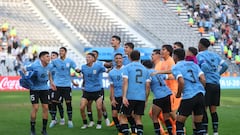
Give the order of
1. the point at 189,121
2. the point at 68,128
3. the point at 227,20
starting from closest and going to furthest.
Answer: the point at 68,128, the point at 189,121, the point at 227,20

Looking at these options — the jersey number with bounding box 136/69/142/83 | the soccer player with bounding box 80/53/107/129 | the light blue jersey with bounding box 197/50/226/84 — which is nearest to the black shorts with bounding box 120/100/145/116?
the jersey number with bounding box 136/69/142/83

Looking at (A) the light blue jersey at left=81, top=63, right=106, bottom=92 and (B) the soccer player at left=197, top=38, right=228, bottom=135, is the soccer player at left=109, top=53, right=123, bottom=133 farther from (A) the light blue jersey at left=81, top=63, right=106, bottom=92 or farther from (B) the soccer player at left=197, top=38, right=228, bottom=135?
(B) the soccer player at left=197, top=38, right=228, bottom=135

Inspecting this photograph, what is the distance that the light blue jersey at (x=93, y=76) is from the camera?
17984mm

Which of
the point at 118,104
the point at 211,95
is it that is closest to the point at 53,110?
the point at 118,104

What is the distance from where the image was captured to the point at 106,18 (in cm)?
5059

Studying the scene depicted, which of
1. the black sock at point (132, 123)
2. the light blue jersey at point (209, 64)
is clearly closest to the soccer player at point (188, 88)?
the light blue jersey at point (209, 64)

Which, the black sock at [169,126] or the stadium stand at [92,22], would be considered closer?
the black sock at [169,126]

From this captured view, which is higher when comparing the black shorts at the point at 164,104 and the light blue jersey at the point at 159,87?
the light blue jersey at the point at 159,87

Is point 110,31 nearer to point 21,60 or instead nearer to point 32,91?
point 21,60

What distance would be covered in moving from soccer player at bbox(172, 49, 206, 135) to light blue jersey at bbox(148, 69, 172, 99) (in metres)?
1.69

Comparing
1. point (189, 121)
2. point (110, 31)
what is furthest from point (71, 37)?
point (189, 121)

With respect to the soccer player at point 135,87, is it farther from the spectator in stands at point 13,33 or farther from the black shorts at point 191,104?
the spectator in stands at point 13,33

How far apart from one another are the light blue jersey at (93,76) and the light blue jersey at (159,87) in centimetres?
345

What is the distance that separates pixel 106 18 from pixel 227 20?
12.5 meters
